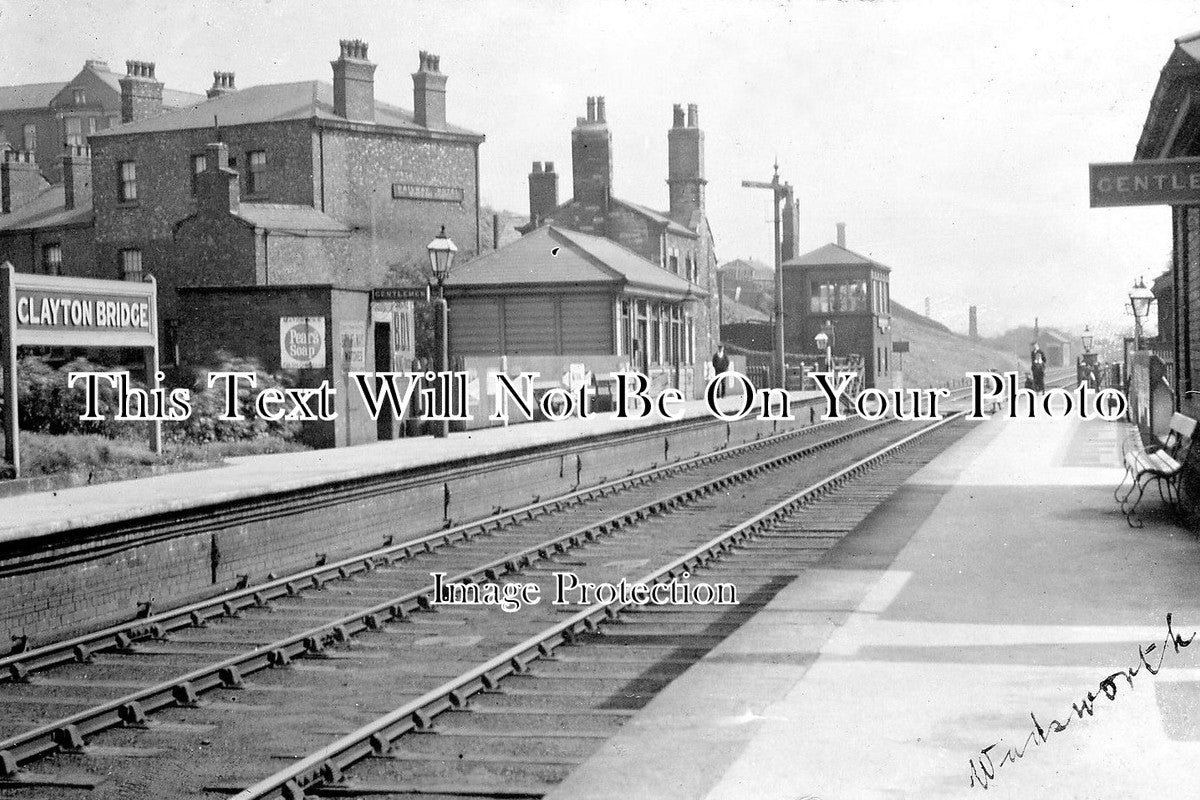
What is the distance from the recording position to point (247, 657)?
8109 mm

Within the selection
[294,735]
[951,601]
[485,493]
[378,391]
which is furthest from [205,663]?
[378,391]

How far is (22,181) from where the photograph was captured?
4688 cm

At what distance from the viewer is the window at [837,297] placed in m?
65.3

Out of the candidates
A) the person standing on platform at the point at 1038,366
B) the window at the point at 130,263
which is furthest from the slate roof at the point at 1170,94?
the window at the point at 130,263

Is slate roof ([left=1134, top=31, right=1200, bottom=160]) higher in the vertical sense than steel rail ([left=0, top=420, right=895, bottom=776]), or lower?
higher

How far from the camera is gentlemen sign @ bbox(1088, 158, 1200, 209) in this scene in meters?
8.06

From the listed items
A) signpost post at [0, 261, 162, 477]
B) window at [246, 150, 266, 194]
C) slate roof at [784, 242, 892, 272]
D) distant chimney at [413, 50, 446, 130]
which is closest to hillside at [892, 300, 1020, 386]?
slate roof at [784, 242, 892, 272]

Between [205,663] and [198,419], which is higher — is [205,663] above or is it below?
below

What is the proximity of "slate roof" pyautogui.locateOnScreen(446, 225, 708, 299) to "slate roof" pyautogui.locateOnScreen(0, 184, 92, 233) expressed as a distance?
626 inches

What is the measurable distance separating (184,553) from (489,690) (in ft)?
14.6

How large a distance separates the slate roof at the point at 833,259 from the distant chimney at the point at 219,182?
33089mm

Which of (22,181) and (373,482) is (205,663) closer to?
(373,482)

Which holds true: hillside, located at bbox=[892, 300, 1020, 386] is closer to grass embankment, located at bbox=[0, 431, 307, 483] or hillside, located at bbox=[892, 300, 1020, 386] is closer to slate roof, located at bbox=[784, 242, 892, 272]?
slate roof, located at bbox=[784, 242, 892, 272]

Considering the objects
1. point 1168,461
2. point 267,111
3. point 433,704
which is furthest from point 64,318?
point 267,111
